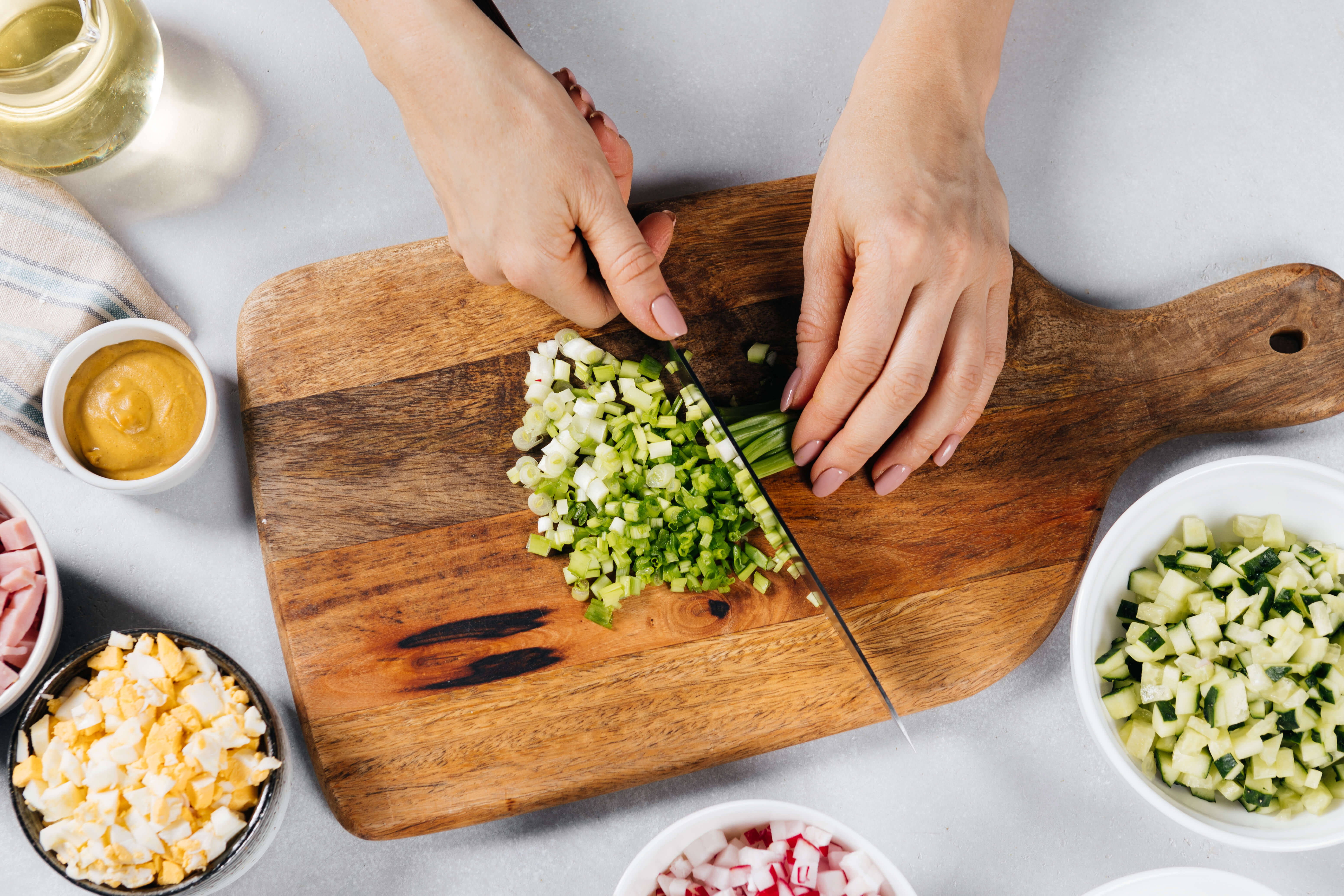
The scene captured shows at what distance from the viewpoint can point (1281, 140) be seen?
162 cm

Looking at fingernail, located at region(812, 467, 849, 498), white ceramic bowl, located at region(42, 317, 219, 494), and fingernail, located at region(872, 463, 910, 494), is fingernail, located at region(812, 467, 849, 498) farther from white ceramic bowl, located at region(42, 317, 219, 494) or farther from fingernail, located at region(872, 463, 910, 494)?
white ceramic bowl, located at region(42, 317, 219, 494)

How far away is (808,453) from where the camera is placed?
50.6 inches

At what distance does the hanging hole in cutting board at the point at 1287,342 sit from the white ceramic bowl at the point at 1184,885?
2.87 ft

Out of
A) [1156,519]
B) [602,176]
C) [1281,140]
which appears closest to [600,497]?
[602,176]

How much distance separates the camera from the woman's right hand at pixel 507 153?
42.8 inches

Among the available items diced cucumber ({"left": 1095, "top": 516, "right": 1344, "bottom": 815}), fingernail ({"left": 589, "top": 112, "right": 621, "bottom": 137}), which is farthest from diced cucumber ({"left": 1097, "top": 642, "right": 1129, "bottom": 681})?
fingernail ({"left": 589, "top": 112, "right": 621, "bottom": 137})

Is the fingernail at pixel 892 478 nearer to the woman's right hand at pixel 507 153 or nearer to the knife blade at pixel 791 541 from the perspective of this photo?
the knife blade at pixel 791 541

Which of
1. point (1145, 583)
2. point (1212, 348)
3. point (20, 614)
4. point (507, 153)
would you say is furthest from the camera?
point (1212, 348)

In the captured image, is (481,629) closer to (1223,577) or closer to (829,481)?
(829,481)

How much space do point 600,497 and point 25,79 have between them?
111 centimetres

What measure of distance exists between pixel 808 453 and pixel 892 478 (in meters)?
0.15

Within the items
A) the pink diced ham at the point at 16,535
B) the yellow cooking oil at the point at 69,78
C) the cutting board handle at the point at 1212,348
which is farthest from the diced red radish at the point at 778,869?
the yellow cooking oil at the point at 69,78

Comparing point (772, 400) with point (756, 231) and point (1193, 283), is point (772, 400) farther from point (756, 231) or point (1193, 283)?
point (1193, 283)

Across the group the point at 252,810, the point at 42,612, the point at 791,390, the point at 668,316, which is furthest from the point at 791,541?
the point at 42,612
